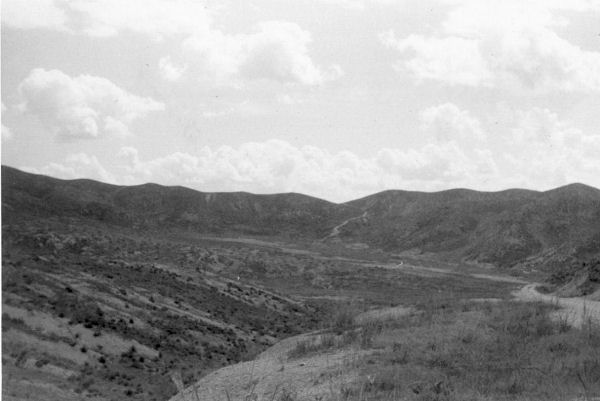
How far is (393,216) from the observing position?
133 meters

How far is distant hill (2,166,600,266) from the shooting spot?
89375 mm

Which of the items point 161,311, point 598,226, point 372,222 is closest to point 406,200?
point 372,222

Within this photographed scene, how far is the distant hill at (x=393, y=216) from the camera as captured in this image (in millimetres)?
89375

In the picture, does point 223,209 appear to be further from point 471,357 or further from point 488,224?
point 471,357

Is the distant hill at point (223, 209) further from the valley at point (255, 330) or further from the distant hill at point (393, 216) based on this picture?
the valley at point (255, 330)

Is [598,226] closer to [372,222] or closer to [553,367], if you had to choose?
[372,222]

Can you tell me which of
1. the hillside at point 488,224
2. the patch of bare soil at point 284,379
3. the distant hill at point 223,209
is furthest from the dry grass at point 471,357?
the distant hill at point 223,209

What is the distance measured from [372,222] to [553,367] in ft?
404

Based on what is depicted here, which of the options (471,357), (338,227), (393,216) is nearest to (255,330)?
(471,357)

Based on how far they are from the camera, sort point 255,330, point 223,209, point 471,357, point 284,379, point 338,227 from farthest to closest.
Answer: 1. point 223,209
2. point 338,227
3. point 255,330
4. point 471,357
5. point 284,379

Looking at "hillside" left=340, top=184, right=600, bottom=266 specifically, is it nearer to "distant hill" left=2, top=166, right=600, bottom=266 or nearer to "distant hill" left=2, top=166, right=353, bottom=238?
"distant hill" left=2, top=166, right=600, bottom=266

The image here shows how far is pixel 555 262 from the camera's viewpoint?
77000mm

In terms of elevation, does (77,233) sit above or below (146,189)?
below

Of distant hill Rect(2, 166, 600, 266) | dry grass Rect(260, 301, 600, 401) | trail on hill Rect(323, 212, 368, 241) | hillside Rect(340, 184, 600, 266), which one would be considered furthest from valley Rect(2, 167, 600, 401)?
trail on hill Rect(323, 212, 368, 241)
